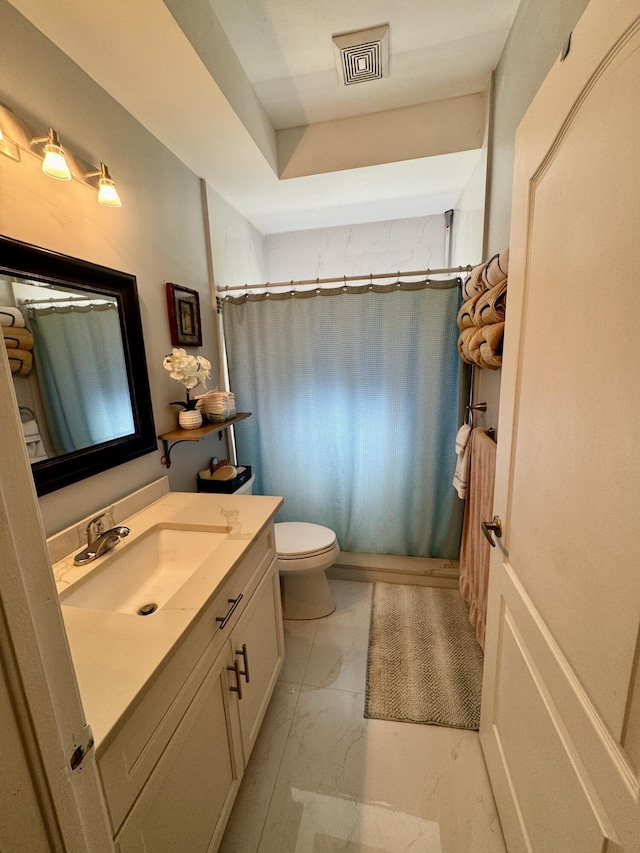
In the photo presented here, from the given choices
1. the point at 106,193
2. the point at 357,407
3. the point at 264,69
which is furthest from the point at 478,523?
the point at 264,69

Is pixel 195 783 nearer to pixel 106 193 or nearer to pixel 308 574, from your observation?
pixel 308 574

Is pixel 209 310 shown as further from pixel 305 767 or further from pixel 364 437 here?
pixel 305 767

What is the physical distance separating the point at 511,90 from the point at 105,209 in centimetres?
162

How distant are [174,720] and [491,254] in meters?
1.98

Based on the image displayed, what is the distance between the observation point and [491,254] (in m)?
1.53

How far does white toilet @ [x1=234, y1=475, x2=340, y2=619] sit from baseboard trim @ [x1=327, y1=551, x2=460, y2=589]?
263 mm

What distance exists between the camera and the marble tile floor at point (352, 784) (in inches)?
39.9

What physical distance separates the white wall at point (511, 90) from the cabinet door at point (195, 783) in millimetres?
1467

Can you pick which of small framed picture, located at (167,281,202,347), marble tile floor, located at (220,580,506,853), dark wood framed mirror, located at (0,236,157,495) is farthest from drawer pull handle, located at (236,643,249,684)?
small framed picture, located at (167,281,202,347)

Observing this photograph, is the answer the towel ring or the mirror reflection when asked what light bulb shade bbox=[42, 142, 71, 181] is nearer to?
the mirror reflection

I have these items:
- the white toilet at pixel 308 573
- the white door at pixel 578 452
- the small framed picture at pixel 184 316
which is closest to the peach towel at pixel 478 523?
the white door at pixel 578 452

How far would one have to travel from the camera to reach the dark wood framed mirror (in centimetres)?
94

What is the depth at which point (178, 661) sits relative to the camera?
2.43 ft

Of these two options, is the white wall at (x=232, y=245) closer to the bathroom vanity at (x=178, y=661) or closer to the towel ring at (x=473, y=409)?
the bathroom vanity at (x=178, y=661)
